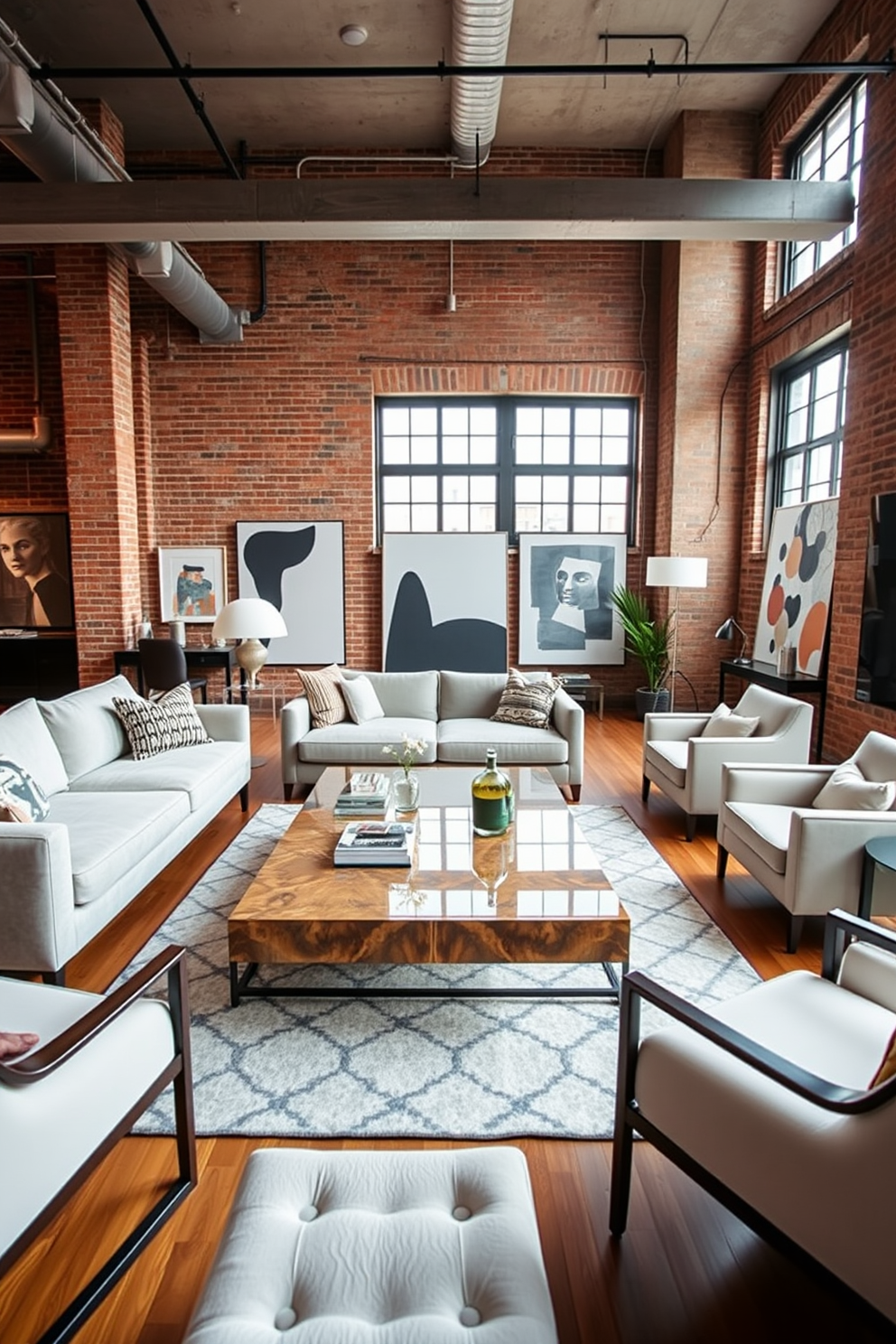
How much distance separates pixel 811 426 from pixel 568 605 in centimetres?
248

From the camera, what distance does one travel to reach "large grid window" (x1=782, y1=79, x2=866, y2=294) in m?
4.71

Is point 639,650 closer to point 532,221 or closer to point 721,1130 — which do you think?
point 532,221

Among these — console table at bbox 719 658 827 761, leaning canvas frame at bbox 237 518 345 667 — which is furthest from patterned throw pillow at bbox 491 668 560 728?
leaning canvas frame at bbox 237 518 345 667

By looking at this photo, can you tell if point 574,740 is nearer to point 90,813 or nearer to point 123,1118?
point 90,813

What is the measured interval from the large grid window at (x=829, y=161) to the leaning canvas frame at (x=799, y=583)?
5.71 ft

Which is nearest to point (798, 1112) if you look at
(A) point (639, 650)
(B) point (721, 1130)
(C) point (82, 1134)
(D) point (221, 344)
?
(B) point (721, 1130)

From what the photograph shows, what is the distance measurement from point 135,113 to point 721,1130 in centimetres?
760

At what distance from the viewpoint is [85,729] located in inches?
141

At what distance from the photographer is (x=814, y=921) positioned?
119 inches

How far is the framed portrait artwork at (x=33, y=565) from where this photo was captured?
22.1 ft

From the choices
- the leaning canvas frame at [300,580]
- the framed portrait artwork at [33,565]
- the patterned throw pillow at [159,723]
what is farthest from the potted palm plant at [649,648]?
the framed portrait artwork at [33,565]

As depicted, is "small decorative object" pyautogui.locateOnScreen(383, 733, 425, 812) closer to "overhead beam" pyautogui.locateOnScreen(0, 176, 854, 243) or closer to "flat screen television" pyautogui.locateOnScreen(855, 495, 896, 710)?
"flat screen television" pyautogui.locateOnScreen(855, 495, 896, 710)

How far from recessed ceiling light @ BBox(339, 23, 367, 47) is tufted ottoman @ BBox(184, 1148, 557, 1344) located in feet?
20.7

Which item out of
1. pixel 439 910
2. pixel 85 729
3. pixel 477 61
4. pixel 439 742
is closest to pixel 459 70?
pixel 477 61
